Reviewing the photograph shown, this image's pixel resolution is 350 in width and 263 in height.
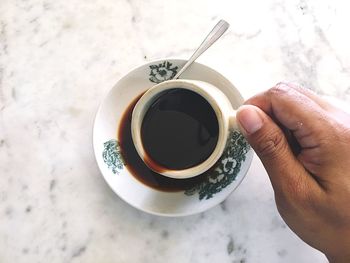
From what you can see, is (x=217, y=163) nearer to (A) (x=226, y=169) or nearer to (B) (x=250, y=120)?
(A) (x=226, y=169)

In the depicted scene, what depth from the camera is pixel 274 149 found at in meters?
0.65

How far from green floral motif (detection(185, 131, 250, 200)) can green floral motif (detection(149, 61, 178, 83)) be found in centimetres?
16

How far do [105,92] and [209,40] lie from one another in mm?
217

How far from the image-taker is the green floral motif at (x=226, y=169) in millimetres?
792

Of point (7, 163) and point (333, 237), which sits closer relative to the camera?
point (333, 237)

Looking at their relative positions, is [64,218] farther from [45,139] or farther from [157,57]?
[157,57]

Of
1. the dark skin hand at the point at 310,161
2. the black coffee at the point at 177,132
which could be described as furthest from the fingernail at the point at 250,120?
the black coffee at the point at 177,132

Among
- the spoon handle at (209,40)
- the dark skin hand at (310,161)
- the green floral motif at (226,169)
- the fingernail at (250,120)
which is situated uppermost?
the spoon handle at (209,40)

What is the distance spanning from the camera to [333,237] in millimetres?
659

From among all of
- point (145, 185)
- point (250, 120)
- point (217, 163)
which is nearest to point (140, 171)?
point (145, 185)

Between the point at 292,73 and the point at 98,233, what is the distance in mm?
461

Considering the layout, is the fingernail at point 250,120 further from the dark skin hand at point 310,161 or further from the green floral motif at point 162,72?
the green floral motif at point 162,72

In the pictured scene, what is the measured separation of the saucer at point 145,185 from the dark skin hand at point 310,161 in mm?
120

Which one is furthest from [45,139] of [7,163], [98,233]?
[98,233]
